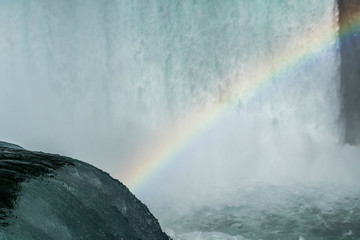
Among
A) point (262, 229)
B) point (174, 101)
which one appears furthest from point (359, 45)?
point (262, 229)

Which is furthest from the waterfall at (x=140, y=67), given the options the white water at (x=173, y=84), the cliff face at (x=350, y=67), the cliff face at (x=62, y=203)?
the cliff face at (x=62, y=203)

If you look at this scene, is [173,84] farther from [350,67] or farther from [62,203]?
[62,203]

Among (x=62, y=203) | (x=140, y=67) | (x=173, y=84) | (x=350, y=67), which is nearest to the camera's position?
(x=62, y=203)

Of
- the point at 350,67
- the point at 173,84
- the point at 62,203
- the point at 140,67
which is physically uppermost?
the point at 350,67

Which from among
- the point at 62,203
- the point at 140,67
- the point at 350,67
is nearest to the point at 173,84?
the point at 140,67

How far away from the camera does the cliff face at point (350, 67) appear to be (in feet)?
40.1

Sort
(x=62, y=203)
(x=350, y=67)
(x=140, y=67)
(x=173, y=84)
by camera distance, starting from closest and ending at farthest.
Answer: (x=62, y=203), (x=140, y=67), (x=173, y=84), (x=350, y=67)

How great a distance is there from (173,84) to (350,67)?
424cm

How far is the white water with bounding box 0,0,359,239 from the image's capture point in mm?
11812

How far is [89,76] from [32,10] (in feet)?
6.59

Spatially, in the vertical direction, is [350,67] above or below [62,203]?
above

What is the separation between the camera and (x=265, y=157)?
482 inches

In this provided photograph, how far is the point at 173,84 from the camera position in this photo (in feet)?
40.4

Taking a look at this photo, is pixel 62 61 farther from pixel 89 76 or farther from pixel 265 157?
pixel 265 157
